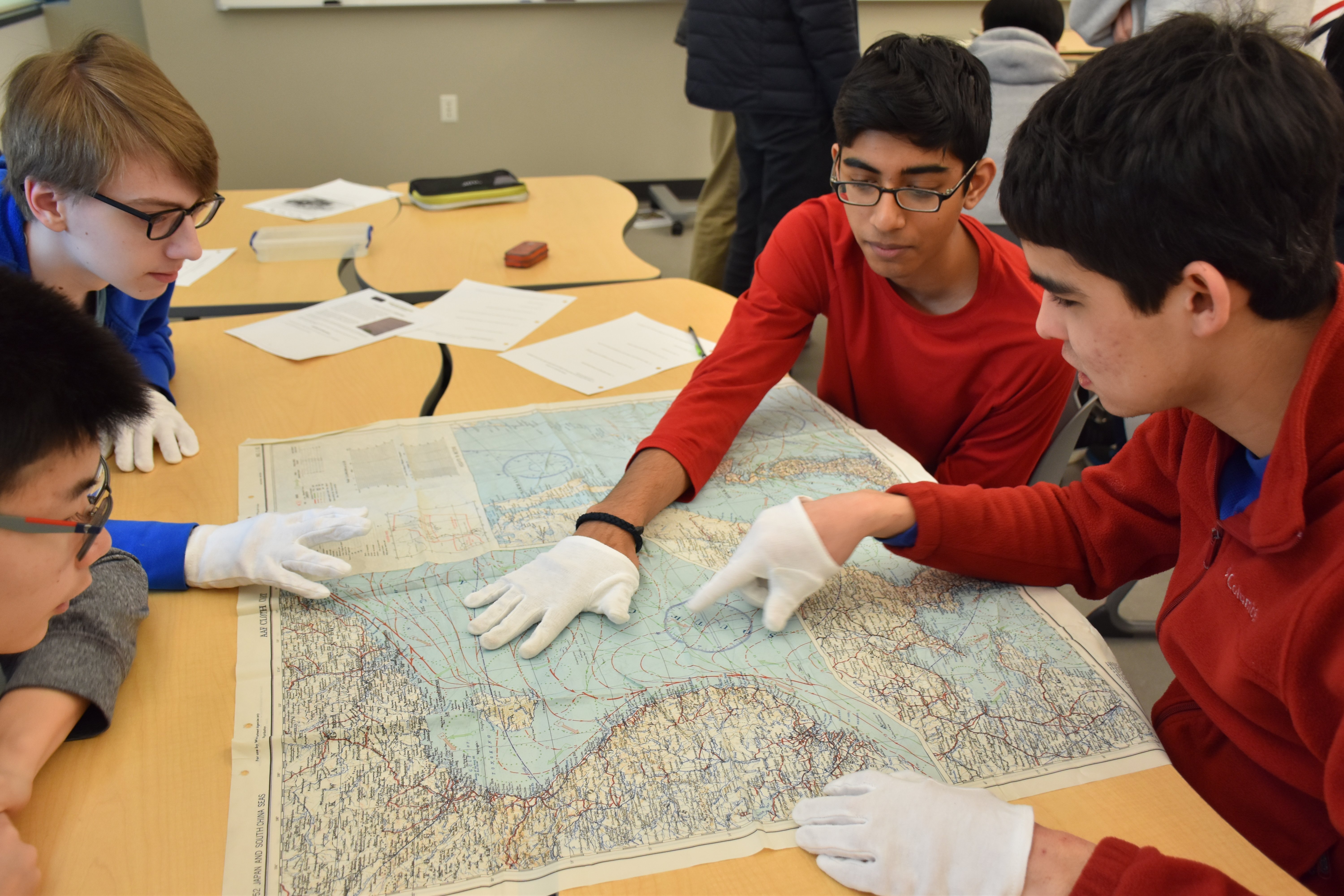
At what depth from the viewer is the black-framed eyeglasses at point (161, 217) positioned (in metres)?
1.13

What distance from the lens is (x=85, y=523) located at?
722 millimetres

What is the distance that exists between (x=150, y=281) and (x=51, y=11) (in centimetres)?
285

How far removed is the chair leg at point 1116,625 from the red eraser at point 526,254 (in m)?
1.43

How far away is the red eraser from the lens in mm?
1961

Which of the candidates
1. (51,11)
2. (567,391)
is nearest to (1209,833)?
(567,391)

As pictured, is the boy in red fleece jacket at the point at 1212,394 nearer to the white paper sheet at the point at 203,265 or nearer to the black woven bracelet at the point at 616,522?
the black woven bracelet at the point at 616,522

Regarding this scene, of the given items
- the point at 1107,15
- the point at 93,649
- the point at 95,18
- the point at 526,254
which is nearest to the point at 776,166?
the point at 1107,15

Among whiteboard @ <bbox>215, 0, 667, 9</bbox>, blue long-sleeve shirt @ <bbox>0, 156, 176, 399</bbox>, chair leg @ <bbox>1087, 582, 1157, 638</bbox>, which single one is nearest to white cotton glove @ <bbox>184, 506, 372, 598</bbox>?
blue long-sleeve shirt @ <bbox>0, 156, 176, 399</bbox>

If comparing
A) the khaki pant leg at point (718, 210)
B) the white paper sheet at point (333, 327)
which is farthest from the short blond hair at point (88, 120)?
the khaki pant leg at point (718, 210)

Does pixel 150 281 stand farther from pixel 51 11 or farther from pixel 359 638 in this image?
pixel 51 11

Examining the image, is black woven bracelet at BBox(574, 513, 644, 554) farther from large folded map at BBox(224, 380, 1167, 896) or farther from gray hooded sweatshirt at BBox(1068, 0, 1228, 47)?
gray hooded sweatshirt at BBox(1068, 0, 1228, 47)

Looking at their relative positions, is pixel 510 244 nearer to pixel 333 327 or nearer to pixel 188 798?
pixel 333 327

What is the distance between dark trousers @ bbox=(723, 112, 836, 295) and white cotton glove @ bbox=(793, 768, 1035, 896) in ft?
6.52

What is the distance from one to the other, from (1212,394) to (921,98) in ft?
2.02
